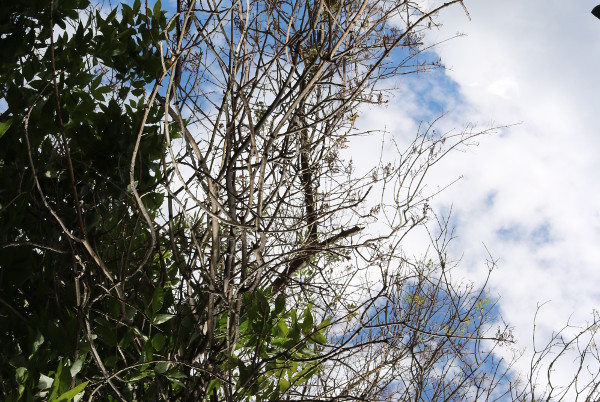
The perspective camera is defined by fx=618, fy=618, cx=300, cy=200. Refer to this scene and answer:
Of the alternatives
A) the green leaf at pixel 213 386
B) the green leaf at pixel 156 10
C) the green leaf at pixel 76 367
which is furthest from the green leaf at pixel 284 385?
the green leaf at pixel 156 10

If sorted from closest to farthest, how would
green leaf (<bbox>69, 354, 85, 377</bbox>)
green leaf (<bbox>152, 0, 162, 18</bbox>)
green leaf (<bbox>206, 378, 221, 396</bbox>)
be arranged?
green leaf (<bbox>69, 354, 85, 377</bbox>) → green leaf (<bbox>206, 378, 221, 396</bbox>) → green leaf (<bbox>152, 0, 162, 18</bbox>)

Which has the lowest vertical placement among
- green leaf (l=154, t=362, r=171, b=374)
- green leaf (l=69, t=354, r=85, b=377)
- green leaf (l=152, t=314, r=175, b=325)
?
green leaf (l=69, t=354, r=85, b=377)

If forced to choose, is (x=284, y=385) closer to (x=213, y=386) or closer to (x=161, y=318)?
(x=213, y=386)

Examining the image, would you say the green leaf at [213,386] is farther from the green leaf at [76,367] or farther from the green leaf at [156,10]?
the green leaf at [156,10]

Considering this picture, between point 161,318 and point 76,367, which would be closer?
point 76,367

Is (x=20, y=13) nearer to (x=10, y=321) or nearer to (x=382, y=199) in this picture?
(x=10, y=321)

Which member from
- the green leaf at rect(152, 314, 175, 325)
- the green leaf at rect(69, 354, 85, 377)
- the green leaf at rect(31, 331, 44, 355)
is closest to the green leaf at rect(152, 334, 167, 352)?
the green leaf at rect(152, 314, 175, 325)

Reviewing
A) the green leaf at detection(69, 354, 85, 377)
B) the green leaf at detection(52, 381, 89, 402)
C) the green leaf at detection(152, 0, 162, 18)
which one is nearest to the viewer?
the green leaf at detection(52, 381, 89, 402)

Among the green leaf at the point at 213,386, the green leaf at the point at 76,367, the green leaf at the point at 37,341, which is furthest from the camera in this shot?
the green leaf at the point at 213,386

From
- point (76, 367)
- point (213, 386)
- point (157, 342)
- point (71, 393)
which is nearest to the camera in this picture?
point (71, 393)

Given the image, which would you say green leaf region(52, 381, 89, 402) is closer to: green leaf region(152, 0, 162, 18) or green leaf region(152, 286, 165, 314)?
green leaf region(152, 286, 165, 314)

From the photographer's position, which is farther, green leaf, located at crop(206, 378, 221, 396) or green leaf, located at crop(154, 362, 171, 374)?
green leaf, located at crop(206, 378, 221, 396)

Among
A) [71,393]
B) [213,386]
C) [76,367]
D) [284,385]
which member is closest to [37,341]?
[76,367]

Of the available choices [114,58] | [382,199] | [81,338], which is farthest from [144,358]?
A: [382,199]
